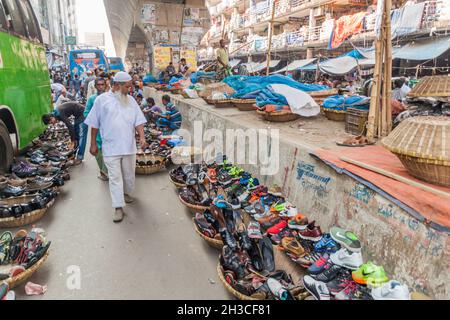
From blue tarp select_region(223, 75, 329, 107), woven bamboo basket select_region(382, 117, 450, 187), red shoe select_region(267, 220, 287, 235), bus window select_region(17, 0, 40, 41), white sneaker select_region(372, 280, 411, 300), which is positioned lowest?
red shoe select_region(267, 220, 287, 235)

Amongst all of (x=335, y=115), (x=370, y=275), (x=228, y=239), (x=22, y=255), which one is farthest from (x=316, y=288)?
(x=335, y=115)

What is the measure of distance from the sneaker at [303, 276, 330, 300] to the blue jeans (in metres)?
5.59

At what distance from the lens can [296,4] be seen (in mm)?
23188

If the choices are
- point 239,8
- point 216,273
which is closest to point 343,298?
point 216,273

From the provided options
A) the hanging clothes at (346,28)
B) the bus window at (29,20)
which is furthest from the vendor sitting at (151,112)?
the hanging clothes at (346,28)

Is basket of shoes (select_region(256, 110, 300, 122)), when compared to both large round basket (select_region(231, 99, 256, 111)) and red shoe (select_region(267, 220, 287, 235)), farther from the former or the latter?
red shoe (select_region(267, 220, 287, 235))

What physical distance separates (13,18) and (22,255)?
4.96 m

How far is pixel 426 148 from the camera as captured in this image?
232cm

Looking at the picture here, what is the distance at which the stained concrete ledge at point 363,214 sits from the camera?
2.03 meters

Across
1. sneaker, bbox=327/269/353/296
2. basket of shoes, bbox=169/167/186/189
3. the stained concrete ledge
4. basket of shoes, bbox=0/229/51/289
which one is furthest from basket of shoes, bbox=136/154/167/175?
sneaker, bbox=327/269/353/296

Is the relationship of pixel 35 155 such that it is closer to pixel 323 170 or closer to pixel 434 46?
pixel 323 170

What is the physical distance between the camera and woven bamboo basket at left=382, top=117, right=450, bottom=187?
7.45 feet

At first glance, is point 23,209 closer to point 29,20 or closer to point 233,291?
point 233,291

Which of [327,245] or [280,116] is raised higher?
[280,116]
